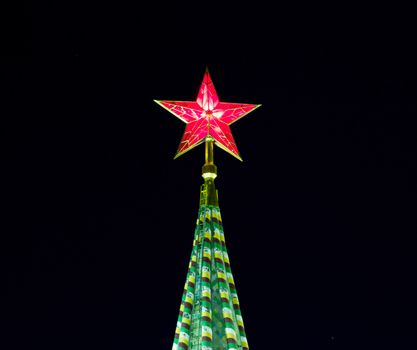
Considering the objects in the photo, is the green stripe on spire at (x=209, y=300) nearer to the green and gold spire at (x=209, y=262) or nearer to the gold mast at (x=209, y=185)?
the green and gold spire at (x=209, y=262)

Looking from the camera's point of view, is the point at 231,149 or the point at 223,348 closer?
the point at 223,348

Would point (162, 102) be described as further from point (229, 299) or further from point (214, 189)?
point (229, 299)

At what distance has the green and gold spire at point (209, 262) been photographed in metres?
24.9

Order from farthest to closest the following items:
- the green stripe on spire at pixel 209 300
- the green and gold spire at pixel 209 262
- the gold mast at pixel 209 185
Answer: the gold mast at pixel 209 185
the green and gold spire at pixel 209 262
the green stripe on spire at pixel 209 300

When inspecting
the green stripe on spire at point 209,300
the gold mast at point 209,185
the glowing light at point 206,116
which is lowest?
the green stripe on spire at point 209,300

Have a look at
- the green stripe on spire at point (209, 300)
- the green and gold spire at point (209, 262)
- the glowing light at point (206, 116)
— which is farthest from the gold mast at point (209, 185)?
the glowing light at point (206, 116)

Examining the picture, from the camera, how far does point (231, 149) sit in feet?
98.7

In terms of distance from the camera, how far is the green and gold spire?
2489 centimetres

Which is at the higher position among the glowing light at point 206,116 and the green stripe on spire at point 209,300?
the glowing light at point 206,116

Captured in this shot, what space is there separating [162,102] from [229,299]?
990 centimetres

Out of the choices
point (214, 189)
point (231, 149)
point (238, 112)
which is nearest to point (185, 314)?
point (214, 189)

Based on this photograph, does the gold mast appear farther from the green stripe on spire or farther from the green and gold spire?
the green stripe on spire

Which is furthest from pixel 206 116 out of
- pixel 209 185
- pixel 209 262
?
pixel 209 262

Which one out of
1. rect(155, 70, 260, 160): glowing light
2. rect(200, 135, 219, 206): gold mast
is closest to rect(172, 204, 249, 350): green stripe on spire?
rect(200, 135, 219, 206): gold mast
